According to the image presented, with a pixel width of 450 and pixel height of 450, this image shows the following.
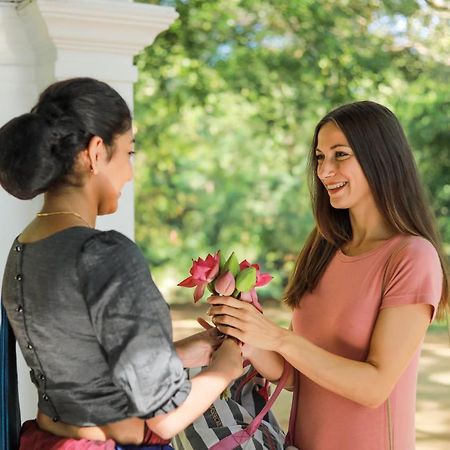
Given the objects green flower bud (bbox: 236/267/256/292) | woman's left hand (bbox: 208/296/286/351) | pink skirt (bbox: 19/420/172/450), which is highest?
green flower bud (bbox: 236/267/256/292)

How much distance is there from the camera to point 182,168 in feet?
39.5

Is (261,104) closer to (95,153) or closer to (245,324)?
(245,324)

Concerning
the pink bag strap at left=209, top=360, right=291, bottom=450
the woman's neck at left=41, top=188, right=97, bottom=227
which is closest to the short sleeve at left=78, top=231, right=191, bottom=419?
the woman's neck at left=41, top=188, right=97, bottom=227

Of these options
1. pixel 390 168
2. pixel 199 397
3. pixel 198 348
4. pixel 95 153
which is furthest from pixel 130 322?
pixel 390 168

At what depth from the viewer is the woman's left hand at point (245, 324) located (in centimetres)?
Answer: 202

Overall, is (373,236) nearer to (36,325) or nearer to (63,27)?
(36,325)

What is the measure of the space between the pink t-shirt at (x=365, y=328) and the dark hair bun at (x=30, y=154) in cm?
82

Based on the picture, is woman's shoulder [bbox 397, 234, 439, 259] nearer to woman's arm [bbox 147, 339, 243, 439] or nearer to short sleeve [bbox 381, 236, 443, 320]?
short sleeve [bbox 381, 236, 443, 320]

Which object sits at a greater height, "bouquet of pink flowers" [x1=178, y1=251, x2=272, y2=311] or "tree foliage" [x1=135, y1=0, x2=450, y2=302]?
"tree foliage" [x1=135, y1=0, x2=450, y2=302]

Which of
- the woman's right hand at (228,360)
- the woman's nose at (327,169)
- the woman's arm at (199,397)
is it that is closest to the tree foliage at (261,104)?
the woman's nose at (327,169)

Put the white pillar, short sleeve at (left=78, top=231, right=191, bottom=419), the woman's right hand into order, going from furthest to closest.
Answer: the white pillar
the woman's right hand
short sleeve at (left=78, top=231, right=191, bottom=419)

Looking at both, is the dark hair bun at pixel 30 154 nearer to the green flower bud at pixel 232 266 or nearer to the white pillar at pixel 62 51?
the green flower bud at pixel 232 266

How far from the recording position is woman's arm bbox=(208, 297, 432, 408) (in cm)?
199

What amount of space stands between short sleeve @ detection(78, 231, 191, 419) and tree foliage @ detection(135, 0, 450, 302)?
A: 287 inches
